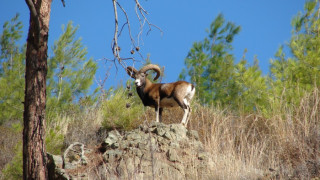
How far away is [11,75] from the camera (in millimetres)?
19859

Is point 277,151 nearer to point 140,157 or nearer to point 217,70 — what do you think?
point 140,157

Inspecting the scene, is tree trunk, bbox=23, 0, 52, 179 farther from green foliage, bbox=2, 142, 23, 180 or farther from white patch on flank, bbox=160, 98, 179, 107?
white patch on flank, bbox=160, 98, 179, 107

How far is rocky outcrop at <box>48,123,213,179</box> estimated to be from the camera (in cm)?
841

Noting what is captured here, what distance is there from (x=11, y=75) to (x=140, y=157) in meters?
12.9

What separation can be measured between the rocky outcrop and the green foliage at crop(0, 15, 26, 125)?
33.6 ft

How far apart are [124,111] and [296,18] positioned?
367 inches

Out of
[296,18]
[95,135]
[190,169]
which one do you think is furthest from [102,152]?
[296,18]

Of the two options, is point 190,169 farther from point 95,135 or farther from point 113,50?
point 95,135

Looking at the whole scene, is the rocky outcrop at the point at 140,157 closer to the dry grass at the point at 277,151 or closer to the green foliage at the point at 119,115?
the dry grass at the point at 277,151

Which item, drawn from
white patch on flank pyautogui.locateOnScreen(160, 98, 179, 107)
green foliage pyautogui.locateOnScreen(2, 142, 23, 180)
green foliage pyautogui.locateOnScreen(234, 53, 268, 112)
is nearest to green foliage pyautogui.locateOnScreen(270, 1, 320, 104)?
green foliage pyautogui.locateOnScreen(234, 53, 268, 112)

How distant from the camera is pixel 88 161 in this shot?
9172mm

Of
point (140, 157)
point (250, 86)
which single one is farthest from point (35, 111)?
point (250, 86)

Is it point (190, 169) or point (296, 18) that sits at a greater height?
point (296, 18)

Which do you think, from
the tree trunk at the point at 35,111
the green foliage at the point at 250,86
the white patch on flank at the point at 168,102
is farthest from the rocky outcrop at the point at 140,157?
the green foliage at the point at 250,86
